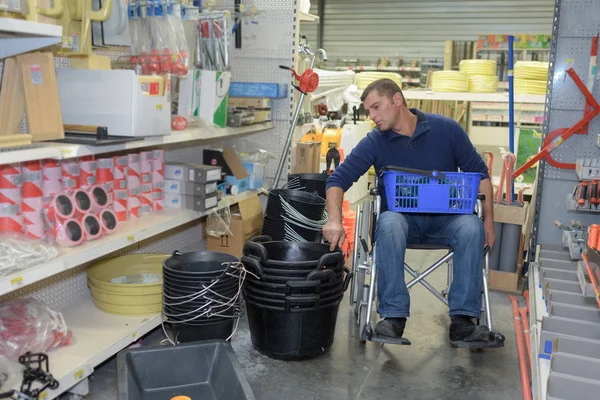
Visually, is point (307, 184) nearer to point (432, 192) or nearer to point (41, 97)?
point (432, 192)

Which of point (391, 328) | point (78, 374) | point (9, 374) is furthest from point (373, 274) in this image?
point (9, 374)

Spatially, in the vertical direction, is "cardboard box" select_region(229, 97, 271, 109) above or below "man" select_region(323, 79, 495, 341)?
above

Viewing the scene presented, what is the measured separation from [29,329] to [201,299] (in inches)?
31.8

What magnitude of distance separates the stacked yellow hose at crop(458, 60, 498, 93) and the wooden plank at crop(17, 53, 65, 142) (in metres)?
5.41

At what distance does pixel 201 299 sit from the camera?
3.04m

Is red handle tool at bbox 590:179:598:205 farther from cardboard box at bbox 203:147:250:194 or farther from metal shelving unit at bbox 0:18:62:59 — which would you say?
metal shelving unit at bbox 0:18:62:59

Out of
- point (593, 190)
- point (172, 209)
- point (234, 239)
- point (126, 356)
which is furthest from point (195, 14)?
point (593, 190)

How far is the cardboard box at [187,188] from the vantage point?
3660 mm

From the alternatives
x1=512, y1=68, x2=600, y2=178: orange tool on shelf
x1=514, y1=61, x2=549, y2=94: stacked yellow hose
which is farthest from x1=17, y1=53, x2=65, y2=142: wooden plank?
x1=514, y1=61, x2=549, y2=94: stacked yellow hose

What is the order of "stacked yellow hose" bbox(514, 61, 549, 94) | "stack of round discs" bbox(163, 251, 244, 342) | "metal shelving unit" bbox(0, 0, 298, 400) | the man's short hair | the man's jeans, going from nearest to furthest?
"metal shelving unit" bbox(0, 0, 298, 400) → "stack of round discs" bbox(163, 251, 244, 342) → the man's jeans → the man's short hair → "stacked yellow hose" bbox(514, 61, 549, 94)

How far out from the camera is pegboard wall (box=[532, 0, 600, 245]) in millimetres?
4457

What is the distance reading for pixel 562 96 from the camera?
4.57m

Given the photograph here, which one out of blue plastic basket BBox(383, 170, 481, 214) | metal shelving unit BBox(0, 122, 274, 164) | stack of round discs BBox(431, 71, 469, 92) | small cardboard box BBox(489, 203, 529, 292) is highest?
stack of round discs BBox(431, 71, 469, 92)

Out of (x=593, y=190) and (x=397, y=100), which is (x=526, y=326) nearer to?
(x=593, y=190)
